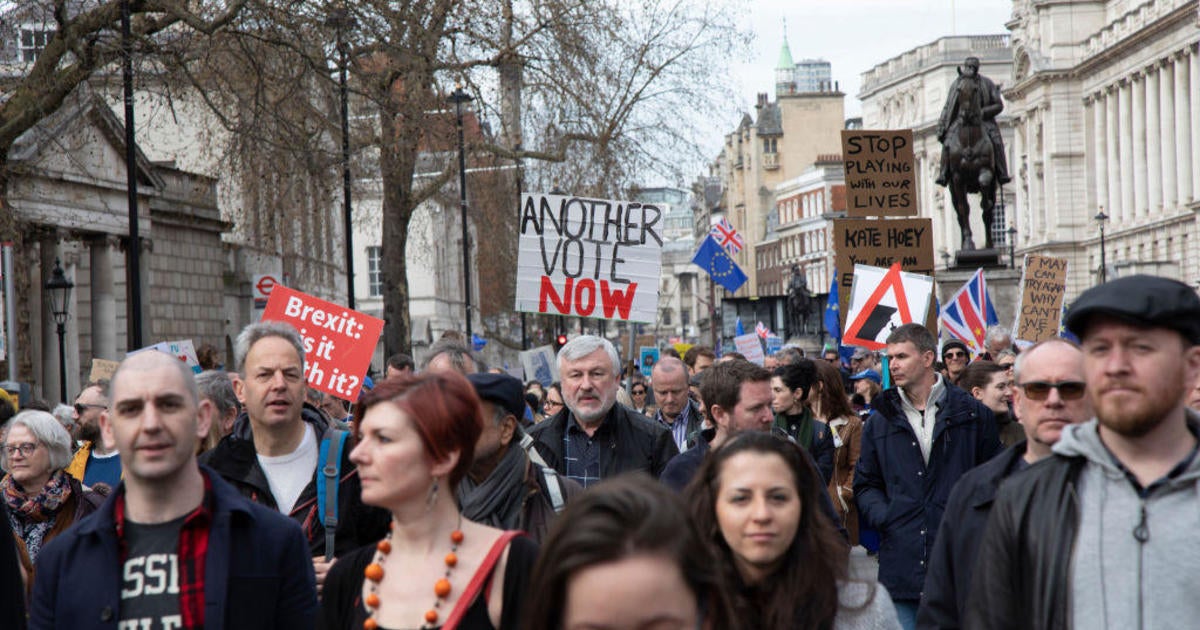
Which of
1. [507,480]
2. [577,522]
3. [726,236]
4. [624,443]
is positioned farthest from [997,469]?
[726,236]

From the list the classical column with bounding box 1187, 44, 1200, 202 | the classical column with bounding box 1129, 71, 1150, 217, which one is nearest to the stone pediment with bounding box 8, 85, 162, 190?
the classical column with bounding box 1187, 44, 1200, 202

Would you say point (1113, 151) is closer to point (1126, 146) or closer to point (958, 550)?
point (1126, 146)

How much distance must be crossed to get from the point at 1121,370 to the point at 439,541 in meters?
1.65

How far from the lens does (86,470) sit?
9.62m

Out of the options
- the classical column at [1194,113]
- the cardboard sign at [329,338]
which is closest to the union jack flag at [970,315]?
the cardboard sign at [329,338]

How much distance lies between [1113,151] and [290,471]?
95957 millimetres

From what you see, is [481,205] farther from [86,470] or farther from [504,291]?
[86,470]

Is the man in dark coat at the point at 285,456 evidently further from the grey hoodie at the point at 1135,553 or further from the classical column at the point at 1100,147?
the classical column at the point at 1100,147

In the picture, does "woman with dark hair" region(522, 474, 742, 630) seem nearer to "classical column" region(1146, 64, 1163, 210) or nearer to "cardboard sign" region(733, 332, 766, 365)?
"cardboard sign" region(733, 332, 766, 365)

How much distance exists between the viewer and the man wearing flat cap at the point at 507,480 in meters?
5.66

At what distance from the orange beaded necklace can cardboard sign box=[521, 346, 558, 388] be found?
2026cm

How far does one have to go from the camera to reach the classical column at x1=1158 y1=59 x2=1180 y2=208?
3346 inches

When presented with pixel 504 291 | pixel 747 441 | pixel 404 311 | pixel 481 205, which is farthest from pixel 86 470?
pixel 504 291

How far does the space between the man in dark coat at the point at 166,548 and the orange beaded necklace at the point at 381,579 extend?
38cm
